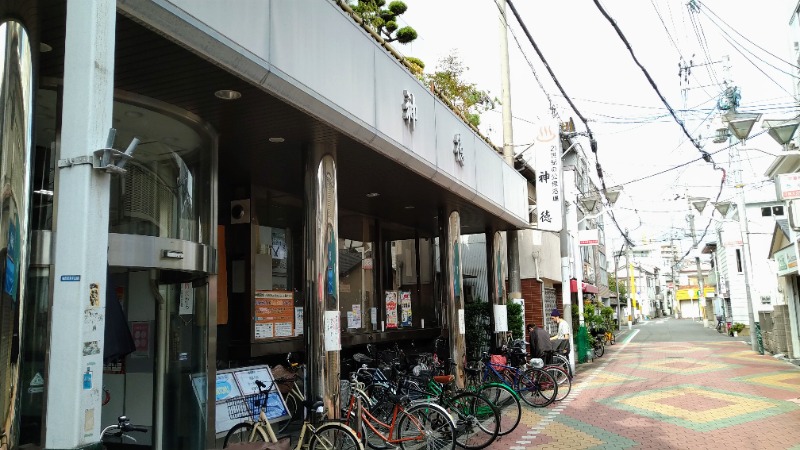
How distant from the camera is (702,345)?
100 ft

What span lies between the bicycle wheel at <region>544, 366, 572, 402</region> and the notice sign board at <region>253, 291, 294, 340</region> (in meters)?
5.54

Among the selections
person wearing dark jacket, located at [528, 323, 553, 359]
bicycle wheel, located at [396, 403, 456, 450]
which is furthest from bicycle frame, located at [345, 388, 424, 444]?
person wearing dark jacket, located at [528, 323, 553, 359]

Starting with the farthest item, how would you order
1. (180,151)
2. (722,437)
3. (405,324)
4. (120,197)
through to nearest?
(405,324)
(722,437)
(180,151)
(120,197)

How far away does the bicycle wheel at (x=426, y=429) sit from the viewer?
26.1 ft

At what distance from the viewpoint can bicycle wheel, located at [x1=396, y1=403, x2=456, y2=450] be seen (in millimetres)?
7969

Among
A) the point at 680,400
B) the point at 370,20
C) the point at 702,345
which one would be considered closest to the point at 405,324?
the point at 680,400

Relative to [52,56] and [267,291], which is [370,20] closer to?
[267,291]

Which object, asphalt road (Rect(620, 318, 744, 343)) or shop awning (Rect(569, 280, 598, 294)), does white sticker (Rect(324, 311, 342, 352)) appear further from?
asphalt road (Rect(620, 318, 744, 343))

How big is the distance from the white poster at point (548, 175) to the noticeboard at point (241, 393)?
10.3 meters

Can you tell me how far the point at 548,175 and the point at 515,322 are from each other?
4434mm

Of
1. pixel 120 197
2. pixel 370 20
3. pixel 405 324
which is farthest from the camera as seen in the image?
pixel 405 324

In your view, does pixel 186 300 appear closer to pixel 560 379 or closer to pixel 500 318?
pixel 560 379

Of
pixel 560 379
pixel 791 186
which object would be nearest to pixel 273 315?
pixel 560 379

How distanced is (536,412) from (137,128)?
8924mm
